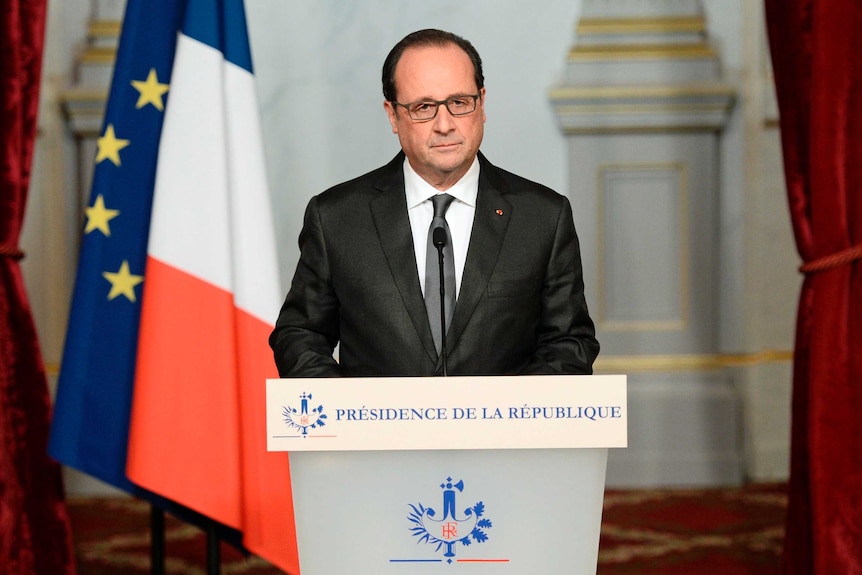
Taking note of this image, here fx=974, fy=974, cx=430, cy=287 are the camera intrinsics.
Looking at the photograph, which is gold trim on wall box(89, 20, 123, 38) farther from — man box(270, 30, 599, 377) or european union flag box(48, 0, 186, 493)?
man box(270, 30, 599, 377)

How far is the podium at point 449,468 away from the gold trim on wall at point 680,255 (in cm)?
341

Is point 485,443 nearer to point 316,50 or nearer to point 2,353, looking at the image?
point 2,353

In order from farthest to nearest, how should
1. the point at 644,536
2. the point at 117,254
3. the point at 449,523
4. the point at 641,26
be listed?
the point at 641,26
the point at 644,536
the point at 117,254
the point at 449,523

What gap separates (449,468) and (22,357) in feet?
6.09

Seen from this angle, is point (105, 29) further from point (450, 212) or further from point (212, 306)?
point (450, 212)

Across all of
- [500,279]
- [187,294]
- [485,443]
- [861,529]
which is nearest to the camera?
[485,443]

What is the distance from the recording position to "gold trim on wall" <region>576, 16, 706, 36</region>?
4.90 meters

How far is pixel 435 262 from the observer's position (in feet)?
6.87

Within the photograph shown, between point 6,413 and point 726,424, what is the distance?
3403mm

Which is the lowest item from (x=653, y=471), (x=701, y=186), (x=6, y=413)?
(x=653, y=471)

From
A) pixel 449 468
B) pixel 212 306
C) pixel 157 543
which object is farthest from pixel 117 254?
pixel 449 468

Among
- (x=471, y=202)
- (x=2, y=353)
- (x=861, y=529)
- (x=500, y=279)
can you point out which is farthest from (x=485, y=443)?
(x=2, y=353)

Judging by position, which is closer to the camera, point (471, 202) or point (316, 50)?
point (471, 202)

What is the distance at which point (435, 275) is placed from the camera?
209 cm
